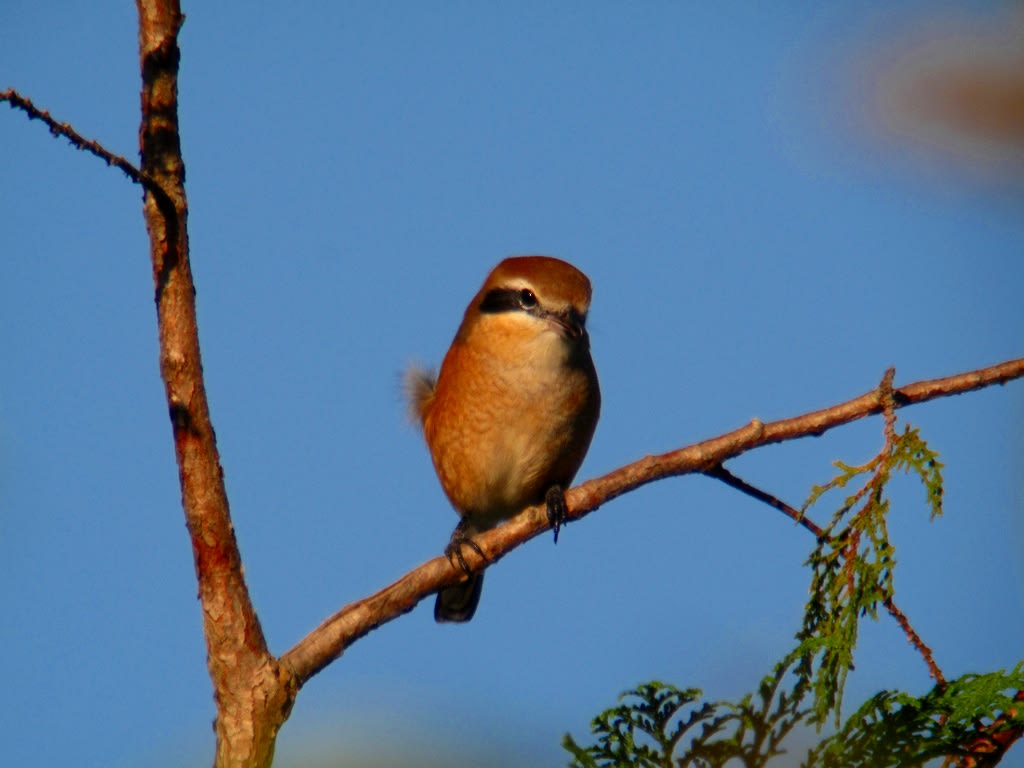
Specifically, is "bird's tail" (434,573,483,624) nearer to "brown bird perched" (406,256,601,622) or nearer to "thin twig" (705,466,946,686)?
"brown bird perched" (406,256,601,622)

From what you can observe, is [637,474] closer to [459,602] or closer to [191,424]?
[191,424]

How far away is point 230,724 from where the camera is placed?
2.51m

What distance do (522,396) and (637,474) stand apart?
177 cm

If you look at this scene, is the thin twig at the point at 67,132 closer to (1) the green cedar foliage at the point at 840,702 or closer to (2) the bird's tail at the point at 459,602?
(1) the green cedar foliage at the point at 840,702

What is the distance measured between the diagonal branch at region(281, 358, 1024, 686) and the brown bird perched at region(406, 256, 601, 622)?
154 centimetres

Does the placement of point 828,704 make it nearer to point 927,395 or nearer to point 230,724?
point 927,395

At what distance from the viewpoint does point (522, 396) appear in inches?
189

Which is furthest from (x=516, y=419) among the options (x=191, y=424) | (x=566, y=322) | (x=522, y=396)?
(x=191, y=424)

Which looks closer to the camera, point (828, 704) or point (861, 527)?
point (828, 704)

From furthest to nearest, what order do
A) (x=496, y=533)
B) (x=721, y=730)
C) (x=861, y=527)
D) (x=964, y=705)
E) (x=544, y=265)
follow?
(x=544, y=265) < (x=496, y=533) < (x=861, y=527) < (x=721, y=730) < (x=964, y=705)

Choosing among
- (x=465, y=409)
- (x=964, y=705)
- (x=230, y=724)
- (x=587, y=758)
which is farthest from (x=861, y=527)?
(x=465, y=409)

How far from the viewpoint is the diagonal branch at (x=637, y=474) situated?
8.80ft

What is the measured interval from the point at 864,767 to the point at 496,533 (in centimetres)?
134

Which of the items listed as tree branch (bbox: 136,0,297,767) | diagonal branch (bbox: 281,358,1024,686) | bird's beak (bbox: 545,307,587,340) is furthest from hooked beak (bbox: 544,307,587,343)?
tree branch (bbox: 136,0,297,767)
